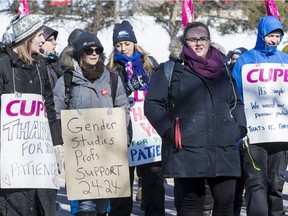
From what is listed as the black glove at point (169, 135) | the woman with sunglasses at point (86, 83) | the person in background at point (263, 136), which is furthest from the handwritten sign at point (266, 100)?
the black glove at point (169, 135)

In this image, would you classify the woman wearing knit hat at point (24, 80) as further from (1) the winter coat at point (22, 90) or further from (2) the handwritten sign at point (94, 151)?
(2) the handwritten sign at point (94, 151)

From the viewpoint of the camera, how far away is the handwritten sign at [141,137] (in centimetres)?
881

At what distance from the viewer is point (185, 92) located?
6574mm

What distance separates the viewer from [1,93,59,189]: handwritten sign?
6.50 m

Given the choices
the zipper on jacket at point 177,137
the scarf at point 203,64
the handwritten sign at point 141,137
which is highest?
the scarf at point 203,64

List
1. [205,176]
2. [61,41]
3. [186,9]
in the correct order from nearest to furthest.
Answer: [205,176] < [186,9] < [61,41]

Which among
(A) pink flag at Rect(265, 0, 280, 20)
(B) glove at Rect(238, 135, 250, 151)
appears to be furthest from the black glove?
(A) pink flag at Rect(265, 0, 280, 20)

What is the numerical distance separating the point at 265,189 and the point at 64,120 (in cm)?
216

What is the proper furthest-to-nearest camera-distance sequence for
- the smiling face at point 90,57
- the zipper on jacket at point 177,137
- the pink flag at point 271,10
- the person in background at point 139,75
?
the pink flag at point 271,10, the person in background at point 139,75, the smiling face at point 90,57, the zipper on jacket at point 177,137

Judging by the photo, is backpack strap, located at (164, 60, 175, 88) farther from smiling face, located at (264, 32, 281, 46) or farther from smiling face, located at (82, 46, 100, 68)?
smiling face, located at (264, 32, 281, 46)

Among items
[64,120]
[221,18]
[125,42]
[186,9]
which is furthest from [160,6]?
[64,120]

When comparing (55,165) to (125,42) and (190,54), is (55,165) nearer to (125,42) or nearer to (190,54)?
(190,54)

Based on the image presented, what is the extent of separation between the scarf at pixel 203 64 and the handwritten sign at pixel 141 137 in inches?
88.8

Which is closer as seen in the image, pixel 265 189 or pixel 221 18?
→ pixel 265 189
